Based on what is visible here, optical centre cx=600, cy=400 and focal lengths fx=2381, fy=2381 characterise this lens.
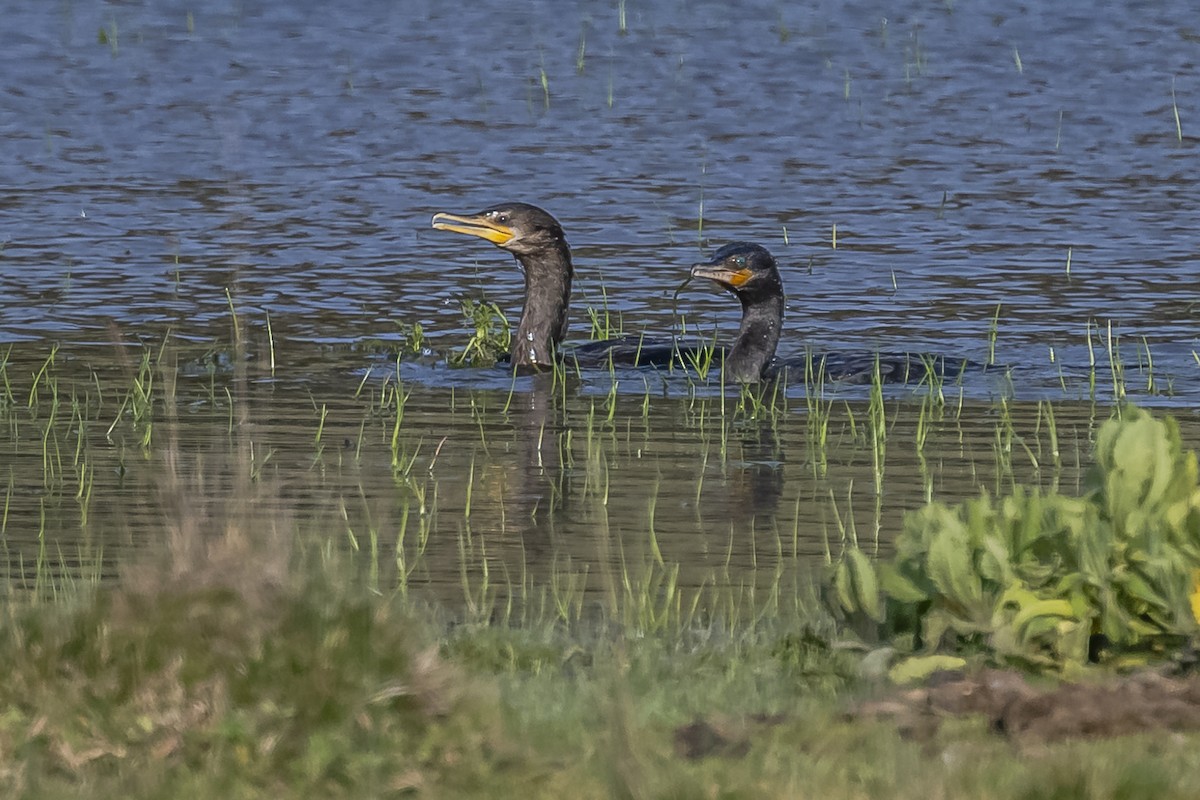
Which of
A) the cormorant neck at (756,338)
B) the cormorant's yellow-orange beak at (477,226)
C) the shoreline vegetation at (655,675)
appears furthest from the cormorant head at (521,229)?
the shoreline vegetation at (655,675)

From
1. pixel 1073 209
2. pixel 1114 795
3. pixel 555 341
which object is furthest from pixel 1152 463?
pixel 1073 209

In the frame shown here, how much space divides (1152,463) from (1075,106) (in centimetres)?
1567

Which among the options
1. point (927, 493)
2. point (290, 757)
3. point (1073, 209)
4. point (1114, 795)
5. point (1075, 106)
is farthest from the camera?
point (1075, 106)

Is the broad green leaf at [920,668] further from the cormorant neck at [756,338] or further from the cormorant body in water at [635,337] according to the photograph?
the cormorant neck at [756,338]

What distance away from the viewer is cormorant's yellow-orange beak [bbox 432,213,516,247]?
500 inches

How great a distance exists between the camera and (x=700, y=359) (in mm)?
11852

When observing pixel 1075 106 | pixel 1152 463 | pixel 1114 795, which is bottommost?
pixel 1114 795

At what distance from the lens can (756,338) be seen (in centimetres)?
1221

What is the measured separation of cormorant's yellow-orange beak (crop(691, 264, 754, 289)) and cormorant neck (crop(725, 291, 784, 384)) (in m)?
0.09

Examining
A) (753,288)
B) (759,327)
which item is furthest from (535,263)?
(759,327)

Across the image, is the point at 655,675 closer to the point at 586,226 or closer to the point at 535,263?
the point at 535,263

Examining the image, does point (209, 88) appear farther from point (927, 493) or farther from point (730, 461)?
point (927, 493)

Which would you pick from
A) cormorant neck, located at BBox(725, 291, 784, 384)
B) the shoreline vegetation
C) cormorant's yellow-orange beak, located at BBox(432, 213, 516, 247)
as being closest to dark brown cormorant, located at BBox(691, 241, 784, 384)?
cormorant neck, located at BBox(725, 291, 784, 384)

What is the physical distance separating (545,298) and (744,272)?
133cm
